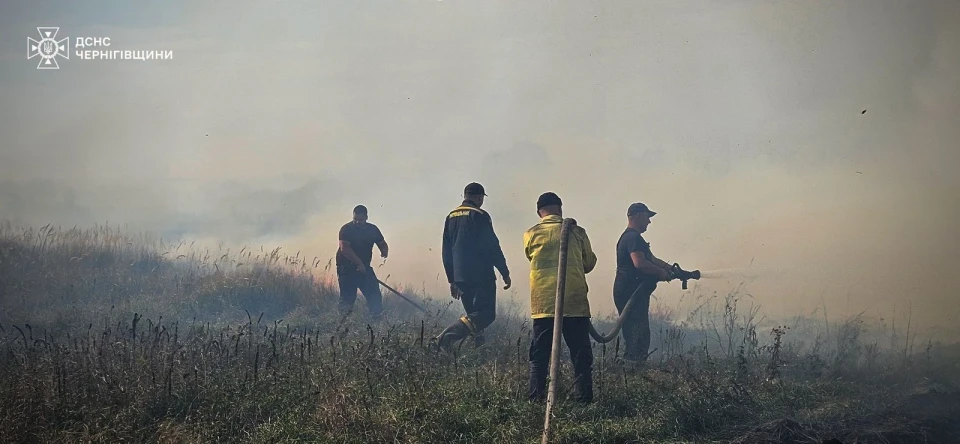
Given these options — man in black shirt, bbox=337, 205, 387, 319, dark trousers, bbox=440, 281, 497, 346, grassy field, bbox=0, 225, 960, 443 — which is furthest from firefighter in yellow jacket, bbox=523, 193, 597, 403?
man in black shirt, bbox=337, 205, 387, 319

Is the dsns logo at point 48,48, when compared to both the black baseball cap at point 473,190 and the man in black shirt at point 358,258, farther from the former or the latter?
the black baseball cap at point 473,190

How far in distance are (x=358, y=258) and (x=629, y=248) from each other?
13.8 ft

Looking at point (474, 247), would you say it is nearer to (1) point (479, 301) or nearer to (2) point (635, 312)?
(1) point (479, 301)

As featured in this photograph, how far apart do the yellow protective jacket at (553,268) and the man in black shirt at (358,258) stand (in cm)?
485

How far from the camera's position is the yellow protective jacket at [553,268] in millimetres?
6609

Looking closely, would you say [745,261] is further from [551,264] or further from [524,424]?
[524,424]

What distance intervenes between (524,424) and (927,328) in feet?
21.5

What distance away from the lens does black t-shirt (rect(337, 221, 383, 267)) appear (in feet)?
37.3

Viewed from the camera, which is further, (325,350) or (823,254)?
(823,254)

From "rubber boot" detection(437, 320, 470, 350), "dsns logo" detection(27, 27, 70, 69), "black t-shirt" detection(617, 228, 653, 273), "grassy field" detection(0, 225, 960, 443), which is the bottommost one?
"grassy field" detection(0, 225, 960, 443)

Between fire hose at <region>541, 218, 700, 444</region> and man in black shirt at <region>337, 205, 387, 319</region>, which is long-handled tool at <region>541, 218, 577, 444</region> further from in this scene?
man in black shirt at <region>337, 205, 387, 319</region>

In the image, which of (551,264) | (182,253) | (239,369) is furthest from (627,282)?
(182,253)

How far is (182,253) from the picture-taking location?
12.8 metres

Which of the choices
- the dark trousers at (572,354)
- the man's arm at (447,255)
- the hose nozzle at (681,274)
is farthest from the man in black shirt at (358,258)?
the dark trousers at (572,354)
